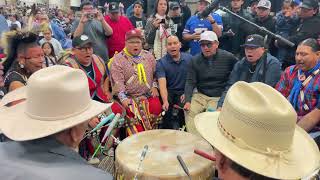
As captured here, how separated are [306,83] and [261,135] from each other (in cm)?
223

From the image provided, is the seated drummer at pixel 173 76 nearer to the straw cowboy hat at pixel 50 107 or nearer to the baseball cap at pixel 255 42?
the baseball cap at pixel 255 42

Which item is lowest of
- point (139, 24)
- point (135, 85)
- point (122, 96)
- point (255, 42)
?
point (122, 96)

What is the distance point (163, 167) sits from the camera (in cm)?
224

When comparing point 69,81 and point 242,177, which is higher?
point 69,81

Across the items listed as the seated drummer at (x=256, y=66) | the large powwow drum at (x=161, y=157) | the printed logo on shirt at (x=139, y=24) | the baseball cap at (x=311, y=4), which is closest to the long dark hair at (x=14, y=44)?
the large powwow drum at (x=161, y=157)

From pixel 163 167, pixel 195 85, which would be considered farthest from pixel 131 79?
pixel 163 167

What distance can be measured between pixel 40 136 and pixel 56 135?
8 centimetres

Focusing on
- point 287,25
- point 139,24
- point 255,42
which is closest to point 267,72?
point 255,42

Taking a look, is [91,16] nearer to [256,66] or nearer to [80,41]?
[80,41]

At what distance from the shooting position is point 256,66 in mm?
3922

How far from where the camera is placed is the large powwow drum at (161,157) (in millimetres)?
2191

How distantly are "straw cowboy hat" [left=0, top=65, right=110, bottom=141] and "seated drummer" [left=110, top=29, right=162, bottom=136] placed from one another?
2.54m

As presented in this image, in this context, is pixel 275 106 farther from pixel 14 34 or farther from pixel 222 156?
pixel 14 34

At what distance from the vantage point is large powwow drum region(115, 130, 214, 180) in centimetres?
219
